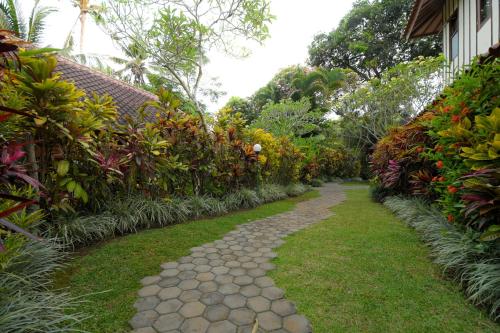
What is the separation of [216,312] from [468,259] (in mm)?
2465

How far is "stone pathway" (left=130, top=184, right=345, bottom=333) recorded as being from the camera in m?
1.83

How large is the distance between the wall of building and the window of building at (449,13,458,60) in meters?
0.07

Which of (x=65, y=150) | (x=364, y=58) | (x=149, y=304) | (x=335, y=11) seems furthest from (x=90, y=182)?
(x=335, y=11)

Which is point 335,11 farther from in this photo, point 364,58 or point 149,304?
point 149,304

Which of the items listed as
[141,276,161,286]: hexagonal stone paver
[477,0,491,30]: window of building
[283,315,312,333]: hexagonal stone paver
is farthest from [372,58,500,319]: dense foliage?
[477,0,491,30]: window of building

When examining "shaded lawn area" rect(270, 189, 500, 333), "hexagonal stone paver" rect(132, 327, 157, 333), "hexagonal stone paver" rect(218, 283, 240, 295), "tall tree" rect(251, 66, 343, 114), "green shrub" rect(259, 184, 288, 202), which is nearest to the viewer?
"hexagonal stone paver" rect(132, 327, 157, 333)

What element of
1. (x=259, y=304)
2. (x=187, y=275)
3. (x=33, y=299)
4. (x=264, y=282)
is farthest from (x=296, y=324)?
(x=33, y=299)

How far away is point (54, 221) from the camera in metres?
3.07

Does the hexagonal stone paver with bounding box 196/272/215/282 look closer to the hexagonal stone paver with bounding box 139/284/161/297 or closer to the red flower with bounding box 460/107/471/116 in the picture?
the hexagonal stone paver with bounding box 139/284/161/297

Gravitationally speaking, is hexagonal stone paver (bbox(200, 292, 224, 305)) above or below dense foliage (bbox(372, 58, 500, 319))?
below

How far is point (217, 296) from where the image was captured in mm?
2219

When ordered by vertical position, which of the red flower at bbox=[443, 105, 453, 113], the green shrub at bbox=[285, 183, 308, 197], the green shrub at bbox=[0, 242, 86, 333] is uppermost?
the red flower at bbox=[443, 105, 453, 113]

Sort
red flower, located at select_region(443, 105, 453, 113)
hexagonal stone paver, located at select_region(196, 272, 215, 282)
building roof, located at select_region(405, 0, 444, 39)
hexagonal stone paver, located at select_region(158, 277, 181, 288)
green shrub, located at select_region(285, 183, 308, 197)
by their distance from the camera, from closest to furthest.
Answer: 1. hexagonal stone paver, located at select_region(158, 277, 181, 288)
2. hexagonal stone paver, located at select_region(196, 272, 215, 282)
3. red flower, located at select_region(443, 105, 453, 113)
4. building roof, located at select_region(405, 0, 444, 39)
5. green shrub, located at select_region(285, 183, 308, 197)

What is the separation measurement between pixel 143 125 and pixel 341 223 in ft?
13.9
